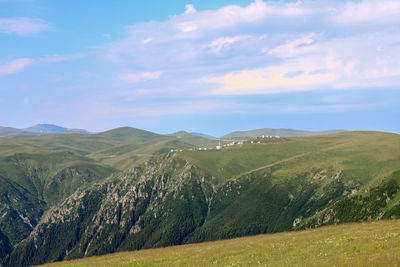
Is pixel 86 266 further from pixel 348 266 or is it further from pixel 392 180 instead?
pixel 392 180

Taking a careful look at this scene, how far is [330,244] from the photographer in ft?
147

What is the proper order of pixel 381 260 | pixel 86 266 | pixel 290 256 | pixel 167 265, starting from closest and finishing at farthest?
pixel 381 260
pixel 290 256
pixel 167 265
pixel 86 266

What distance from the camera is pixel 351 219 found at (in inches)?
7653

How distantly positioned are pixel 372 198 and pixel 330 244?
174020 millimetres

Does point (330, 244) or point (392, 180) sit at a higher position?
point (330, 244)

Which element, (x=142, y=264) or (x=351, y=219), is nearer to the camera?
(x=142, y=264)

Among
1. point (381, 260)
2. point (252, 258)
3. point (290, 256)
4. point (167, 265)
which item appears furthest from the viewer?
point (167, 265)

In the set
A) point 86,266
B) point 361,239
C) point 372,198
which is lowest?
point 372,198

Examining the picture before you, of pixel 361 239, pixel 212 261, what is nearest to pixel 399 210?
pixel 361 239

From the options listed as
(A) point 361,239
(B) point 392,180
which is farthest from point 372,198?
(A) point 361,239

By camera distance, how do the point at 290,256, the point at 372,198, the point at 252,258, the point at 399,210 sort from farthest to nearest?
the point at 372,198
the point at 399,210
the point at 252,258
the point at 290,256

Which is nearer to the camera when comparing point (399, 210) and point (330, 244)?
point (330, 244)

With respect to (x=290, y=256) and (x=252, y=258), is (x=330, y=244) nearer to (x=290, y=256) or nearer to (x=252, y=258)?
(x=290, y=256)

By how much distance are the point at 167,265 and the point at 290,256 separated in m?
18.1
